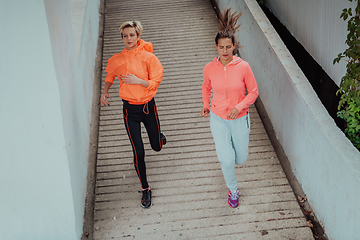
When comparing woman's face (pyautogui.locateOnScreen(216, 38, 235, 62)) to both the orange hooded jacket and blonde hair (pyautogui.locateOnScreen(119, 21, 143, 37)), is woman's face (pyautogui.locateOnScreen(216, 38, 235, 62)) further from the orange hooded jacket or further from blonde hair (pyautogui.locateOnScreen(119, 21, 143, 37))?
blonde hair (pyautogui.locateOnScreen(119, 21, 143, 37))

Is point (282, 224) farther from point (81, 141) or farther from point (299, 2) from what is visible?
point (299, 2)

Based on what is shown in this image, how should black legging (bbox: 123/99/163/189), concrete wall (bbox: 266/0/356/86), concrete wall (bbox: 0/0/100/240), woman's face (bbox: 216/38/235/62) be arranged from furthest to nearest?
concrete wall (bbox: 266/0/356/86), black legging (bbox: 123/99/163/189), woman's face (bbox: 216/38/235/62), concrete wall (bbox: 0/0/100/240)

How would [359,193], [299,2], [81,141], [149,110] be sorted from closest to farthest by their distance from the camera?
[359,193] < [149,110] < [81,141] < [299,2]

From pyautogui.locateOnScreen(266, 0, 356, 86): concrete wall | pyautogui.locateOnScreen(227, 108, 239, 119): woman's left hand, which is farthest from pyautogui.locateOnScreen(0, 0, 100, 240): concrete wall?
pyautogui.locateOnScreen(266, 0, 356, 86): concrete wall

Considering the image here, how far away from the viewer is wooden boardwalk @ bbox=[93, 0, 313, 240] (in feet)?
11.9

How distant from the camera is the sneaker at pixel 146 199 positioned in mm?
3870

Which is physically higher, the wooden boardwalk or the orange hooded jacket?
the orange hooded jacket

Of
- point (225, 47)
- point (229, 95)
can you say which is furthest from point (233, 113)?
point (225, 47)

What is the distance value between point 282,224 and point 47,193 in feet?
7.33

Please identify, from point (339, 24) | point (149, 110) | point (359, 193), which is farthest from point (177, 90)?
point (359, 193)

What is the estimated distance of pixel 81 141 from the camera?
13.2ft

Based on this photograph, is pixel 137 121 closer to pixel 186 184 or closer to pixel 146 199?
pixel 146 199

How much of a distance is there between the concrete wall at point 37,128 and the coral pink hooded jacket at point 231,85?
1.39m

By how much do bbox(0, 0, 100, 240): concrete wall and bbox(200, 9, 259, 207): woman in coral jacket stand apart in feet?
4.46
